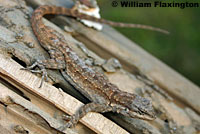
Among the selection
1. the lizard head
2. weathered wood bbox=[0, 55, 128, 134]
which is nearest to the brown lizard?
the lizard head

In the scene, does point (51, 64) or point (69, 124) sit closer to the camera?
point (69, 124)

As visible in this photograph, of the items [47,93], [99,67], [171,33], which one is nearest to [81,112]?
[47,93]

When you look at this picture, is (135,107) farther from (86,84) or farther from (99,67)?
(99,67)

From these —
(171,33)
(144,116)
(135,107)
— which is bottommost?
(171,33)

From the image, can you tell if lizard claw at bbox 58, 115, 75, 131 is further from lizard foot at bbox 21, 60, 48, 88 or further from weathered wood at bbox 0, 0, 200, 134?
lizard foot at bbox 21, 60, 48, 88

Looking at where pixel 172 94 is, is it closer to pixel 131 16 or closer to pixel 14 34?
pixel 14 34

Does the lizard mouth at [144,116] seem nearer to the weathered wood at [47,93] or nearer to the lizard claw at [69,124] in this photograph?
the weathered wood at [47,93]

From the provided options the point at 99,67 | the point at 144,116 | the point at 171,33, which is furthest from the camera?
the point at 171,33
